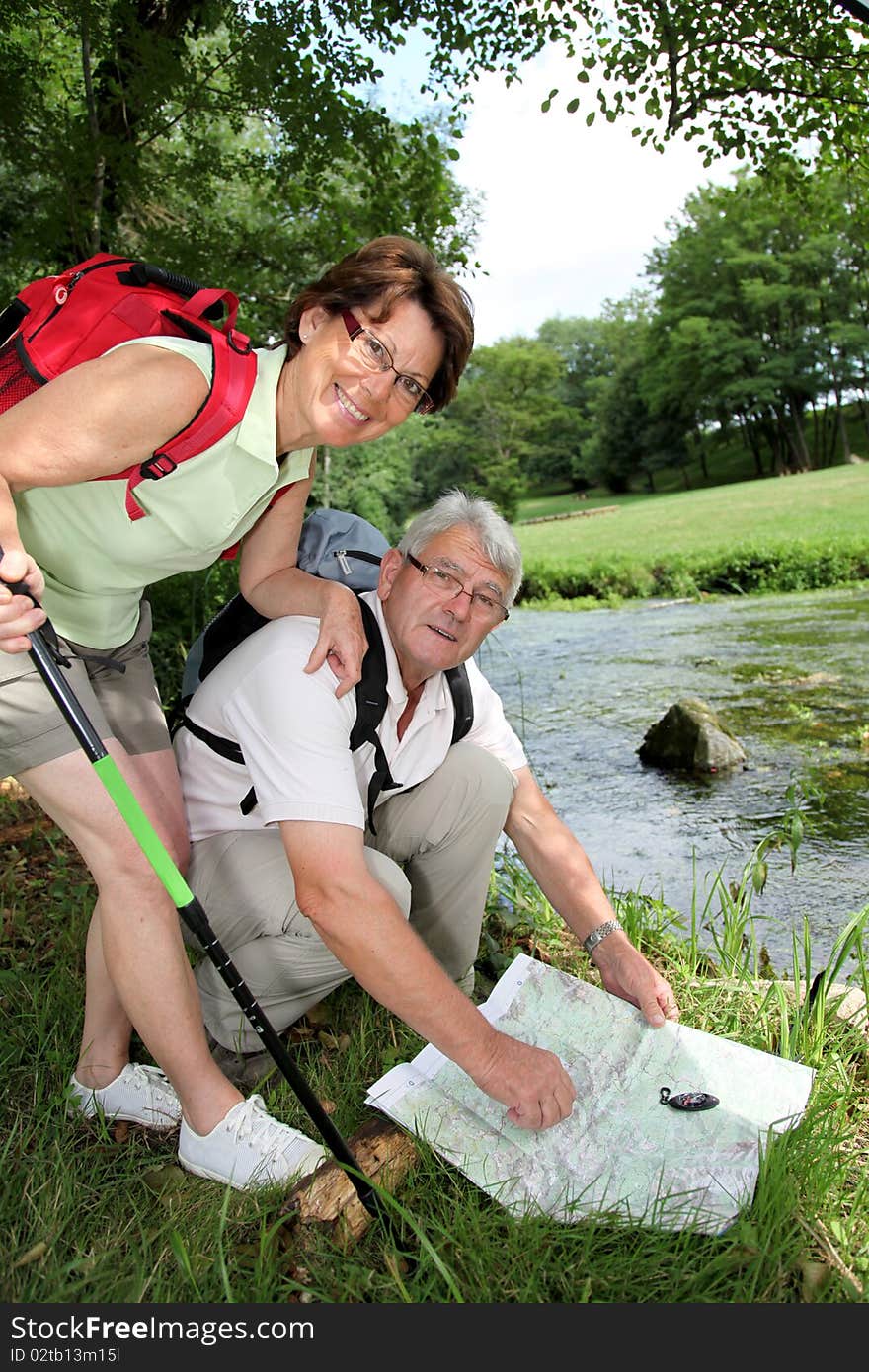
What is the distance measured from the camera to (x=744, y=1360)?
165 cm

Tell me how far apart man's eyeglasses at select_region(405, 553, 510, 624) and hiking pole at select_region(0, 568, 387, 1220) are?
88 centimetres

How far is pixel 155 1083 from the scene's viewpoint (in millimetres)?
2334

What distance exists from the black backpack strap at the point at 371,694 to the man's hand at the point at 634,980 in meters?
0.74

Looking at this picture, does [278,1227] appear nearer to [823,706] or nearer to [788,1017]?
[788,1017]

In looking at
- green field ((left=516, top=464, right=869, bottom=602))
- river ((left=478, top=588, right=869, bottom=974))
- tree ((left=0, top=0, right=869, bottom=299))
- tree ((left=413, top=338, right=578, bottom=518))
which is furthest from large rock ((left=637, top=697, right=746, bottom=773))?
tree ((left=413, top=338, right=578, bottom=518))

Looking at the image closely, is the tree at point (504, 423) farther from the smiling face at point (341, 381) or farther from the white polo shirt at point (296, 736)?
the smiling face at point (341, 381)

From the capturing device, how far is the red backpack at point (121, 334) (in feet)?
6.32

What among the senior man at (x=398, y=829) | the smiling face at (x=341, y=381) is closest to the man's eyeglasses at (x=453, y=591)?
the senior man at (x=398, y=829)

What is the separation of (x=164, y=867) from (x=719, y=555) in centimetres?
1400

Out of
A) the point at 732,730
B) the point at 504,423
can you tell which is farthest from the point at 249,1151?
the point at 504,423

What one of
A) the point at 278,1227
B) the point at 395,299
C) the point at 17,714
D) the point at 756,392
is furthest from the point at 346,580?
the point at 756,392

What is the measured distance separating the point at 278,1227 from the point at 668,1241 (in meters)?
0.73

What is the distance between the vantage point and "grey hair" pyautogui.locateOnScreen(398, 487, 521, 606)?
8.13 ft

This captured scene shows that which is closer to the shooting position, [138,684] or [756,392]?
[138,684]
